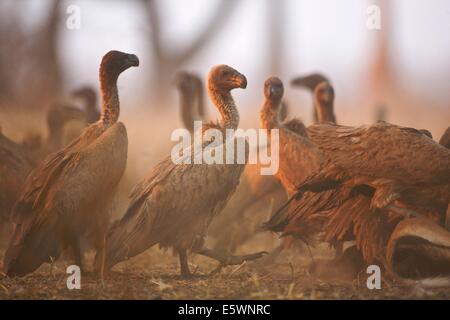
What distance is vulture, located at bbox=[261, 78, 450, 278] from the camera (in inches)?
226

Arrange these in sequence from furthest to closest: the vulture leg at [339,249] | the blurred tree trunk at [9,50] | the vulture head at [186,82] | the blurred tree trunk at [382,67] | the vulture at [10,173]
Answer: the vulture head at [186,82] < the blurred tree trunk at [382,67] < the blurred tree trunk at [9,50] < the vulture at [10,173] < the vulture leg at [339,249]

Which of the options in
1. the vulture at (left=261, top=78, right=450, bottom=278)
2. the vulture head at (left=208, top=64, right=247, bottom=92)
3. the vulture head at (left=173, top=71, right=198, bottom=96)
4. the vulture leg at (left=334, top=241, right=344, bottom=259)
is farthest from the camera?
the vulture head at (left=173, top=71, right=198, bottom=96)

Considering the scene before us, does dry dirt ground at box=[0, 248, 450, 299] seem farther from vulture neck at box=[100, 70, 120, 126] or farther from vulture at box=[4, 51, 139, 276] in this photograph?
vulture neck at box=[100, 70, 120, 126]

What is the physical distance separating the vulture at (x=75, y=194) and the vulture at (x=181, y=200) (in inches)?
10.8

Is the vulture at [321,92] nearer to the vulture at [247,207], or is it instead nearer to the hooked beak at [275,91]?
the vulture at [247,207]

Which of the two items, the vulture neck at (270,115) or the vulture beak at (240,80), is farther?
the vulture neck at (270,115)

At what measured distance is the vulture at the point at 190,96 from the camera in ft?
25.6

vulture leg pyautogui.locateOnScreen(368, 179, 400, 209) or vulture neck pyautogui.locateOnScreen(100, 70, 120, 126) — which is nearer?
vulture leg pyautogui.locateOnScreen(368, 179, 400, 209)

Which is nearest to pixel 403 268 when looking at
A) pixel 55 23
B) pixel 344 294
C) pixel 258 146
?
pixel 344 294

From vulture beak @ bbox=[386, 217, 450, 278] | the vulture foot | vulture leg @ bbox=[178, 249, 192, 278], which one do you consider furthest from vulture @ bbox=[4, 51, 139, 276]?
vulture beak @ bbox=[386, 217, 450, 278]

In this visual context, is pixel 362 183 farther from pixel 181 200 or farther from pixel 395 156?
pixel 181 200

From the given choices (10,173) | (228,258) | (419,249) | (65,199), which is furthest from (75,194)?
(419,249)

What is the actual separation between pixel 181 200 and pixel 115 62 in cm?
131

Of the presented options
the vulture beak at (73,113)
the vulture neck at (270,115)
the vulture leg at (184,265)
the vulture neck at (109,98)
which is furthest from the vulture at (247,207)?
the vulture beak at (73,113)
